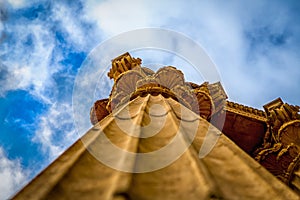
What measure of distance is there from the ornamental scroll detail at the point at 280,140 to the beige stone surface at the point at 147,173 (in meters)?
3.82

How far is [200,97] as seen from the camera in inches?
279

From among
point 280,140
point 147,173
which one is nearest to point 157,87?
point 280,140

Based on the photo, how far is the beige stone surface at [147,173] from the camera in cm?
163

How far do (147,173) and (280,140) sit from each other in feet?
16.9

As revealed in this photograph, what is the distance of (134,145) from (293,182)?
399cm

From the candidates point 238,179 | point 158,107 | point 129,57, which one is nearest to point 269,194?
point 238,179

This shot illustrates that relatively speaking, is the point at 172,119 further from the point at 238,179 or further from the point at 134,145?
the point at 238,179

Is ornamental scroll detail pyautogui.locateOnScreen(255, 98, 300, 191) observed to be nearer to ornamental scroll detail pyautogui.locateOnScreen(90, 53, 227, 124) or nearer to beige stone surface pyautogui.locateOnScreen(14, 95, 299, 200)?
ornamental scroll detail pyautogui.locateOnScreen(90, 53, 227, 124)

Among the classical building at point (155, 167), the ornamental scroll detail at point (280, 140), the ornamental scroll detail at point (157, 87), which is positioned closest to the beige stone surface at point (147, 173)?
the classical building at point (155, 167)

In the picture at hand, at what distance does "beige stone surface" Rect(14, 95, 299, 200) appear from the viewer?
163 cm

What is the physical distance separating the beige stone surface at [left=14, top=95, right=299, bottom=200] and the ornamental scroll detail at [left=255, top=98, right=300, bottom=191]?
12.5ft

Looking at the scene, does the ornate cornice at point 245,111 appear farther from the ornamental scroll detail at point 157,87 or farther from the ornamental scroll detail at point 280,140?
the ornamental scroll detail at point 280,140

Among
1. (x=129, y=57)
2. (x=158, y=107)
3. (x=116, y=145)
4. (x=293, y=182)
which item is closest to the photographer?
(x=116, y=145)

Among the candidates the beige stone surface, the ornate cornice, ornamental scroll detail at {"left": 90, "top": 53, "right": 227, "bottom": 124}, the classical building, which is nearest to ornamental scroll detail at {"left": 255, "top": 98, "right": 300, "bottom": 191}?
the ornate cornice
